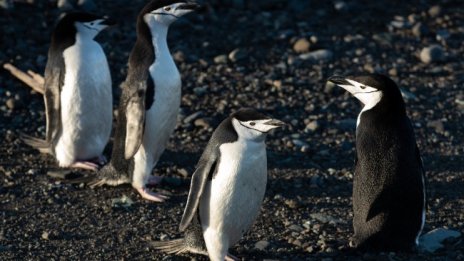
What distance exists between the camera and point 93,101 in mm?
7406

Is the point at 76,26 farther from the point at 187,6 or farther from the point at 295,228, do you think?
the point at 295,228

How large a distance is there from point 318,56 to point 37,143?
309 cm

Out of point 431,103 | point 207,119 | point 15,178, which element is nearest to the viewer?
point 15,178

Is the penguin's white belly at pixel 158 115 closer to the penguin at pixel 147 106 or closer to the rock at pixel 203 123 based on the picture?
the penguin at pixel 147 106

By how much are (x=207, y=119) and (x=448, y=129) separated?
2.01 metres

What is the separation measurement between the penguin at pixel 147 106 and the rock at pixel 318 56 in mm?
2608

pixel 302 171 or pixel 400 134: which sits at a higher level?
pixel 400 134

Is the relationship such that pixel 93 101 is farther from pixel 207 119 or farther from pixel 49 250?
pixel 49 250

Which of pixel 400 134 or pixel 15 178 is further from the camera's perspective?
pixel 15 178

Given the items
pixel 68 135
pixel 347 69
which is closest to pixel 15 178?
pixel 68 135

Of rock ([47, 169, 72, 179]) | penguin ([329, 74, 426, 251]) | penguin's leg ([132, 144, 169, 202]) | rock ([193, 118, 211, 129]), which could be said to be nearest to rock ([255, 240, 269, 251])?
penguin ([329, 74, 426, 251])

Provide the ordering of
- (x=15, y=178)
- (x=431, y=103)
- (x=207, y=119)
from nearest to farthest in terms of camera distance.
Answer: (x=15, y=178) < (x=207, y=119) < (x=431, y=103)

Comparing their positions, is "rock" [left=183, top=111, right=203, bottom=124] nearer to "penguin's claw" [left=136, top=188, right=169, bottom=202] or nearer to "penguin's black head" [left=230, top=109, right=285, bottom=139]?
"penguin's claw" [left=136, top=188, right=169, bottom=202]

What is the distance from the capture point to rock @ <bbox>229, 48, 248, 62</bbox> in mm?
9344
